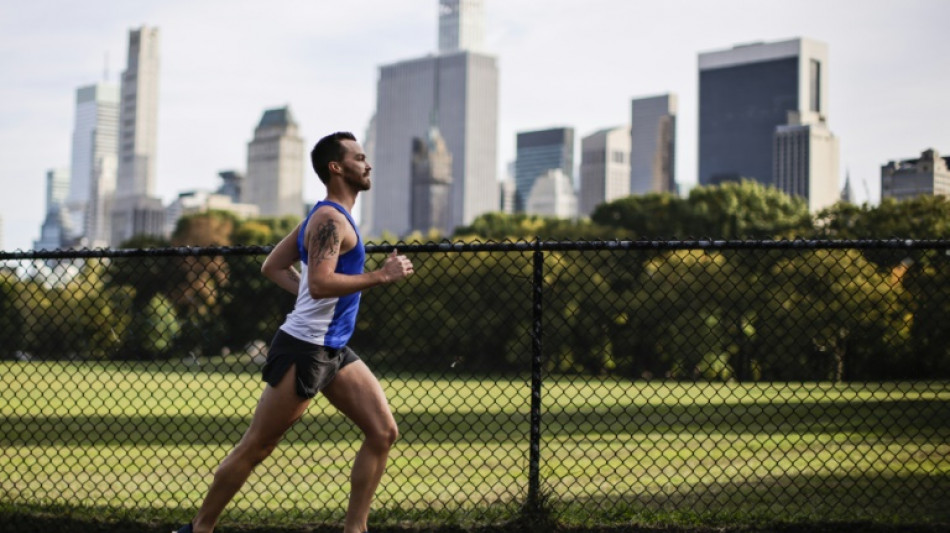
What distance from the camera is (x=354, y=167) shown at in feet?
17.7

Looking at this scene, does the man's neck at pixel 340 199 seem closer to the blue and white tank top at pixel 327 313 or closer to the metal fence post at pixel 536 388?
the blue and white tank top at pixel 327 313

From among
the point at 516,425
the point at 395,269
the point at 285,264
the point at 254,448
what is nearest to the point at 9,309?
the point at 516,425

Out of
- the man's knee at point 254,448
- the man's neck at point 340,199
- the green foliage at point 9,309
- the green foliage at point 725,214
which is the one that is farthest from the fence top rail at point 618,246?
the green foliage at point 725,214

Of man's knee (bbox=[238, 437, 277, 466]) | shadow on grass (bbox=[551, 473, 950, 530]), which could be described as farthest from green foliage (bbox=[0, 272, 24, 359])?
shadow on grass (bbox=[551, 473, 950, 530])

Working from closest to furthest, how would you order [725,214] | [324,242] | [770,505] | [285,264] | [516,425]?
[324,242] < [285,264] < [770,505] < [516,425] < [725,214]

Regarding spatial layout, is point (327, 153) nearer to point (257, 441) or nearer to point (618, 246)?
point (257, 441)

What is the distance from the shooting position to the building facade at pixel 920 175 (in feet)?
66.9

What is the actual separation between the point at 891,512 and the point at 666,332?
98.8ft

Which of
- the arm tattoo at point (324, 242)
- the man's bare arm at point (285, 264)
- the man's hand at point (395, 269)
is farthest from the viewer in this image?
the man's bare arm at point (285, 264)

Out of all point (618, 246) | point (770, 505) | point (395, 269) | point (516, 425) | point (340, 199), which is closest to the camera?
point (395, 269)

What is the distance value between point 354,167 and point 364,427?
1.36 metres

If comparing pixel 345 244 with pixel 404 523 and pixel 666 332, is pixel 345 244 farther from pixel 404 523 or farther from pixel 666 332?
pixel 666 332

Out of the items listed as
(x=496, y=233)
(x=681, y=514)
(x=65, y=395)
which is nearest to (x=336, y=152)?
(x=681, y=514)

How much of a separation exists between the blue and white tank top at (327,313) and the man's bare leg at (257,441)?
0.20 metres
